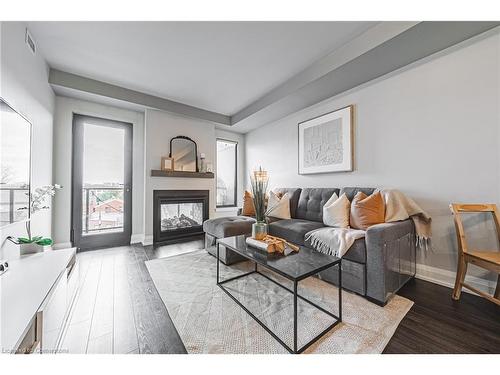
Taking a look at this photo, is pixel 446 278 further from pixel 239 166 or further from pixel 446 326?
pixel 239 166

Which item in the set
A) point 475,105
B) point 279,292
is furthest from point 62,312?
point 475,105

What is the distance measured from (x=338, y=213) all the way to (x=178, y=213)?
286 centimetres

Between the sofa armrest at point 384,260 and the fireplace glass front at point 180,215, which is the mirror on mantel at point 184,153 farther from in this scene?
the sofa armrest at point 384,260

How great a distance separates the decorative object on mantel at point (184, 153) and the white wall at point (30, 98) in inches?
64.6

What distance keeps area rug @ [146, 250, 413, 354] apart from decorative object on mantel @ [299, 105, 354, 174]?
1677 millimetres

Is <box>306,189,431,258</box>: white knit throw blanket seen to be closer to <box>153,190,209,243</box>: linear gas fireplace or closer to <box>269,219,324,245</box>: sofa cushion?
<box>269,219,324,245</box>: sofa cushion

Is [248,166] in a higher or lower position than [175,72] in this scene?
lower

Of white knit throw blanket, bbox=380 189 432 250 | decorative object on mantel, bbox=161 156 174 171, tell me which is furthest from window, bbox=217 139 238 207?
white knit throw blanket, bbox=380 189 432 250

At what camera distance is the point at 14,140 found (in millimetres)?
1488

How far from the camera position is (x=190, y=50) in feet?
7.16

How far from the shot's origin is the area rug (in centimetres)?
120

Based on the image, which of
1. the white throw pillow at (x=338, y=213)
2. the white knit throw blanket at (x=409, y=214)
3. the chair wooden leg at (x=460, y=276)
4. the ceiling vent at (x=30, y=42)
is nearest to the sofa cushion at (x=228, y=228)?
the white throw pillow at (x=338, y=213)
